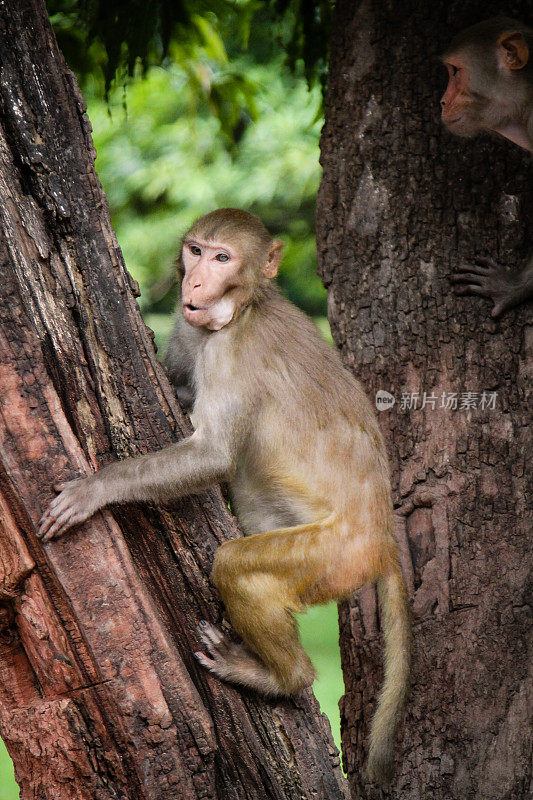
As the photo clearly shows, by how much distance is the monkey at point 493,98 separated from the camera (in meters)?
4.01

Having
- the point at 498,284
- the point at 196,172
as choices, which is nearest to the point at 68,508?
the point at 498,284

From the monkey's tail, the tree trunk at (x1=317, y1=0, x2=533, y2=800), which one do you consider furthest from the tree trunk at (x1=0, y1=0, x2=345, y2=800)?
the tree trunk at (x1=317, y1=0, x2=533, y2=800)

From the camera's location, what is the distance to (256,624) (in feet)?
9.92

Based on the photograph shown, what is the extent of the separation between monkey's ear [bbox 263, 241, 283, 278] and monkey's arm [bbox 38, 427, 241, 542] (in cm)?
76

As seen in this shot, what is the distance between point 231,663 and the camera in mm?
2992

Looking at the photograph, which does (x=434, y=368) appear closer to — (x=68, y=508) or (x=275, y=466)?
(x=275, y=466)

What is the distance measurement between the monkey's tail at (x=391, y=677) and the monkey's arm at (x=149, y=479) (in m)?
0.88

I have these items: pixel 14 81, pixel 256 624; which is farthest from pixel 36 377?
pixel 256 624

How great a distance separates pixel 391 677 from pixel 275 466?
97 cm

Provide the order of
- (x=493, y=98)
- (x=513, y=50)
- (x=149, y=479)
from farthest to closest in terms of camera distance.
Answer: (x=493, y=98), (x=513, y=50), (x=149, y=479)

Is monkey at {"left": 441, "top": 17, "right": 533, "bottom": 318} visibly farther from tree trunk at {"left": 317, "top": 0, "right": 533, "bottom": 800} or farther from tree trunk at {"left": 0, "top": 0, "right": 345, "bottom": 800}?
tree trunk at {"left": 0, "top": 0, "right": 345, "bottom": 800}

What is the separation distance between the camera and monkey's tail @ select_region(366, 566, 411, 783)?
3141 millimetres

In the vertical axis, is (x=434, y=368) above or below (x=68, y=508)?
below

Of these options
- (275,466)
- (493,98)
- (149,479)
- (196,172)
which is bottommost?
(275,466)
